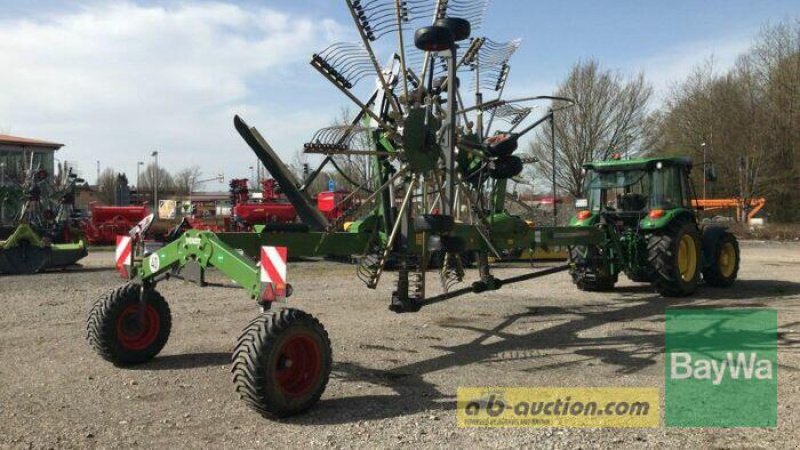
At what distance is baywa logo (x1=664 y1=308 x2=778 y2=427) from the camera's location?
4.78 meters

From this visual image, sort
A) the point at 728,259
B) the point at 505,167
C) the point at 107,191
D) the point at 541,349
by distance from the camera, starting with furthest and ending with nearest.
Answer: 1. the point at 107,191
2. the point at 728,259
3. the point at 505,167
4. the point at 541,349

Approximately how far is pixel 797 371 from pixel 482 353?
275cm

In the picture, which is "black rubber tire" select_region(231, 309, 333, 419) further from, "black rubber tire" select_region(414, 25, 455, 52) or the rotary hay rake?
"black rubber tire" select_region(414, 25, 455, 52)

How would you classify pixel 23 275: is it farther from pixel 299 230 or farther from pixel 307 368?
pixel 307 368

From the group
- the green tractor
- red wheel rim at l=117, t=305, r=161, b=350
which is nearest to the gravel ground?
red wheel rim at l=117, t=305, r=161, b=350

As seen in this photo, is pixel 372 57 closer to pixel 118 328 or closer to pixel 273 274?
pixel 273 274

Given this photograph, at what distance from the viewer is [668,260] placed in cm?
1020

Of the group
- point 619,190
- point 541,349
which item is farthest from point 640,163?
point 541,349

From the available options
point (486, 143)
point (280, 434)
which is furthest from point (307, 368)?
point (486, 143)

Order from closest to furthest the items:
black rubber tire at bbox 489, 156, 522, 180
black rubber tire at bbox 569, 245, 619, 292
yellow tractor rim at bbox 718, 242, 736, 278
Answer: black rubber tire at bbox 489, 156, 522, 180
black rubber tire at bbox 569, 245, 619, 292
yellow tractor rim at bbox 718, 242, 736, 278

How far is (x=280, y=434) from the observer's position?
4.40 meters

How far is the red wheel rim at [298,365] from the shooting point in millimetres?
4812

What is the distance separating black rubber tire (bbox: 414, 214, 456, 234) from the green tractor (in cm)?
457

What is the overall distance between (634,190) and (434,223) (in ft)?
21.5
